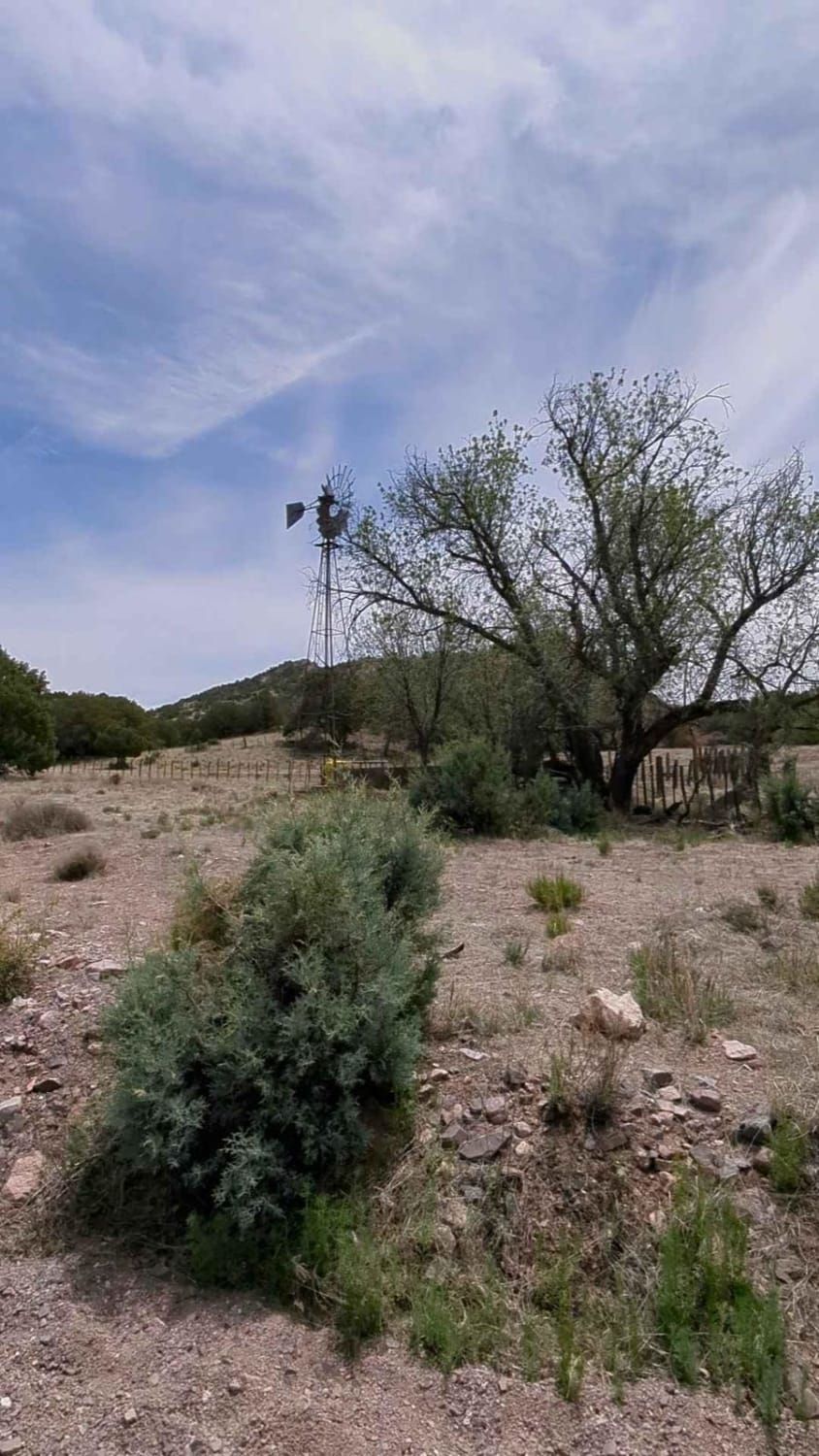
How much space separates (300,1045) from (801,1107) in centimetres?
204

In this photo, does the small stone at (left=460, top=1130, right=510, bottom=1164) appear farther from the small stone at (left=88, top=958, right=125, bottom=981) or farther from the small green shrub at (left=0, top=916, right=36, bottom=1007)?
the small green shrub at (left=0, top=916, right=36, bottom=1007)

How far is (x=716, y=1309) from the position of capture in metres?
2.71

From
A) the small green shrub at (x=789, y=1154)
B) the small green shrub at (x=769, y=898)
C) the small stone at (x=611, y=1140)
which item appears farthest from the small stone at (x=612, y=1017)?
the small green shrub at (x=769, y=898)

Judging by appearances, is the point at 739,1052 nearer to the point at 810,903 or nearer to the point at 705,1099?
the point at 705,1099

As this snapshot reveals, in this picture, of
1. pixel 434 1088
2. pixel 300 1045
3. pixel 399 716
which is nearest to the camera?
pixel 300 1045

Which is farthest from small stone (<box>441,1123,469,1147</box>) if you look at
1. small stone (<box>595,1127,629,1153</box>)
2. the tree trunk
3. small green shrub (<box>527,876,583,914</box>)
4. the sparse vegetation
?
the tree trunk

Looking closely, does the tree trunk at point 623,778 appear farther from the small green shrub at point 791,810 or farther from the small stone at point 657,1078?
the small stone at point 657,1078

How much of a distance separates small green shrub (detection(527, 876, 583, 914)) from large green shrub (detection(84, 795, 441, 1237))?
3.12 m

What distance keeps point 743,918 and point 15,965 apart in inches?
195

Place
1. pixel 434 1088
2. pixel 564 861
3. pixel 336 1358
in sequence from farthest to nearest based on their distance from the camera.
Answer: pixel 564 861
pixel 434 1088
pixel 336 1358

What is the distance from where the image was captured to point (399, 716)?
78.2 feet

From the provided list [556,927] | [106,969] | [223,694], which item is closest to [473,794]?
[556,927]

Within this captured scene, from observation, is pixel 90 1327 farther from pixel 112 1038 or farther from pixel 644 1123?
pixel 644 1123

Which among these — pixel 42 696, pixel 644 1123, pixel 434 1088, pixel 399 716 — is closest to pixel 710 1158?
pixel 644 1123
